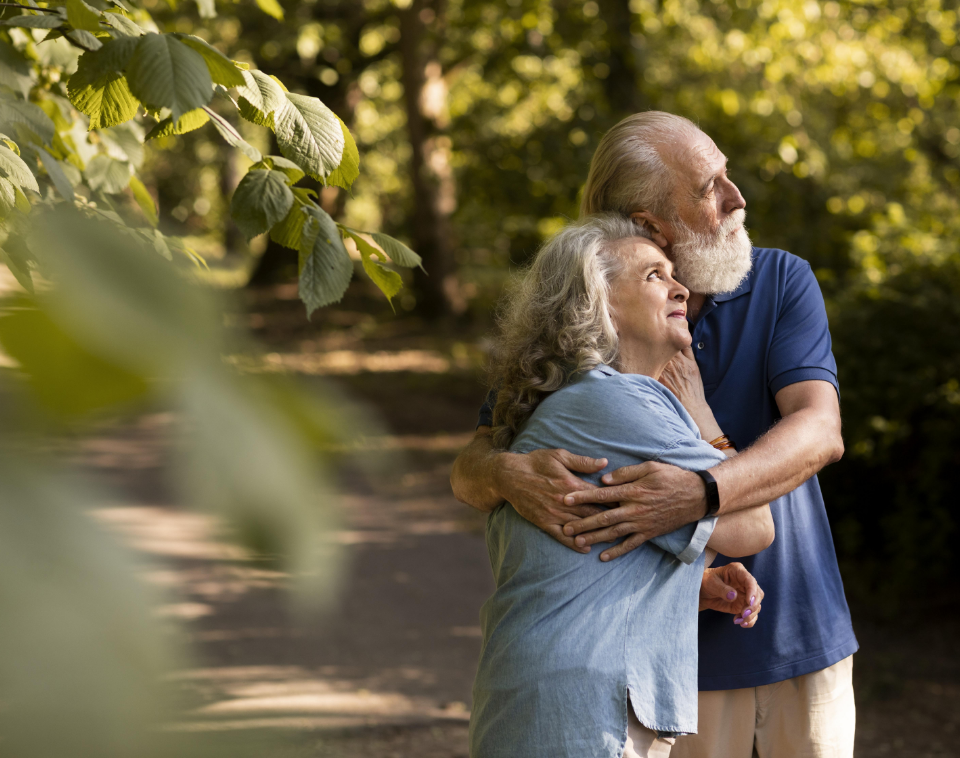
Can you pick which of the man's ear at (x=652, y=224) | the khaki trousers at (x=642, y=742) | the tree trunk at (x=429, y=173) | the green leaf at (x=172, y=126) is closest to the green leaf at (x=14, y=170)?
the green leaf at (x=172, y=126)

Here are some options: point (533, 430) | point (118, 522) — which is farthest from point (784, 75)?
point (118, 522)

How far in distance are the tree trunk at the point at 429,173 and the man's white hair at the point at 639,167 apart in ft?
31.5

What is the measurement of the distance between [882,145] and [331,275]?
9836 millimetres

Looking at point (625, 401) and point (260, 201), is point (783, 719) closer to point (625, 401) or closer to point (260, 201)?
point (625, 401)

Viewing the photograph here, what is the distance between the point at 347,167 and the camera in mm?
1546

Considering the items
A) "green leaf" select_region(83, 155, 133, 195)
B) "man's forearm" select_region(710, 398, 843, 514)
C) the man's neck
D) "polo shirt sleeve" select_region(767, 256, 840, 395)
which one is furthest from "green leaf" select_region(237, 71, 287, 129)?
"polo shirt sleeve" select_region(767, 256, 840, 395)

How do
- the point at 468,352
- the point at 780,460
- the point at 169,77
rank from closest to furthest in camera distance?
the point at 169,77, the point at 780,460, the point at 468,352

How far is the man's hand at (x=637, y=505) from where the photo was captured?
1.75 meters

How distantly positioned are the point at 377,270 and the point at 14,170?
35.0 inches

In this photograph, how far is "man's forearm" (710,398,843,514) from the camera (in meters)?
1.82

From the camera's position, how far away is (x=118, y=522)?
39 centimetres

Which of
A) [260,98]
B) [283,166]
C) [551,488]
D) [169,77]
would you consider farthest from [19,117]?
[551,488]

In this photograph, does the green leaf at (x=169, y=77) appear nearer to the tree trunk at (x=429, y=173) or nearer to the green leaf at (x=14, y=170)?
the green leaf at (x=14, y=170)

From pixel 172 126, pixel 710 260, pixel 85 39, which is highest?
pixel 85 39
